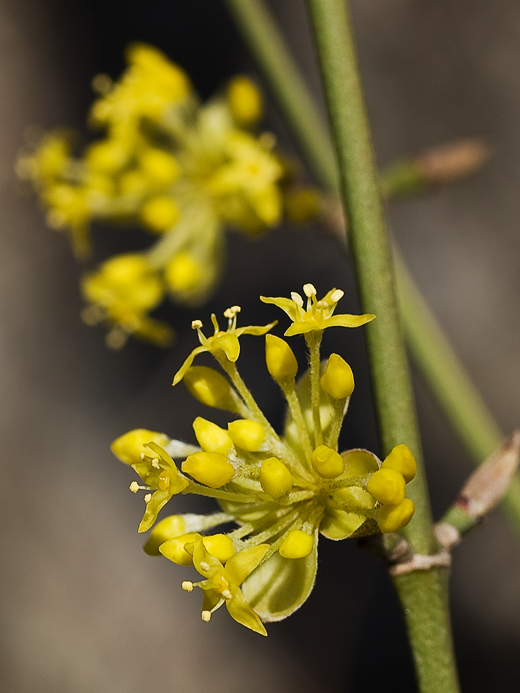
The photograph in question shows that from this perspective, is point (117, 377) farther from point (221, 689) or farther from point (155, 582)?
point (221, 689)

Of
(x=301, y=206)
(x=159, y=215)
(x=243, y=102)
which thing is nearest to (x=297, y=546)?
(x=301, y=206)

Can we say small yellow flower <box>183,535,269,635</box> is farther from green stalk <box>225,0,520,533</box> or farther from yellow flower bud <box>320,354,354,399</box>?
green stalk <box>225,0,520,533</box>

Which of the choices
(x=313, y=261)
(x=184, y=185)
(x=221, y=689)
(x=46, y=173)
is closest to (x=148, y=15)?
(x=313, y=261)

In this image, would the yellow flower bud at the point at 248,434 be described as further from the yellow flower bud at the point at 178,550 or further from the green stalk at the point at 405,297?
the green stalk at the point at 405,297

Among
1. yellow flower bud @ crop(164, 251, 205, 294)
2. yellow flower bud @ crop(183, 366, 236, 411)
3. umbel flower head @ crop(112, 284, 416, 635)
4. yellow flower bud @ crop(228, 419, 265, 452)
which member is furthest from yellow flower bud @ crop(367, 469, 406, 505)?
yellow flower bud @ crop(164, 251, 205, 294)

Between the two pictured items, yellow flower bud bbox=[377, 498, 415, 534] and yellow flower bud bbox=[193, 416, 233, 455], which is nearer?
yellow flower bud bbox=[377, 498, 415, 534]
